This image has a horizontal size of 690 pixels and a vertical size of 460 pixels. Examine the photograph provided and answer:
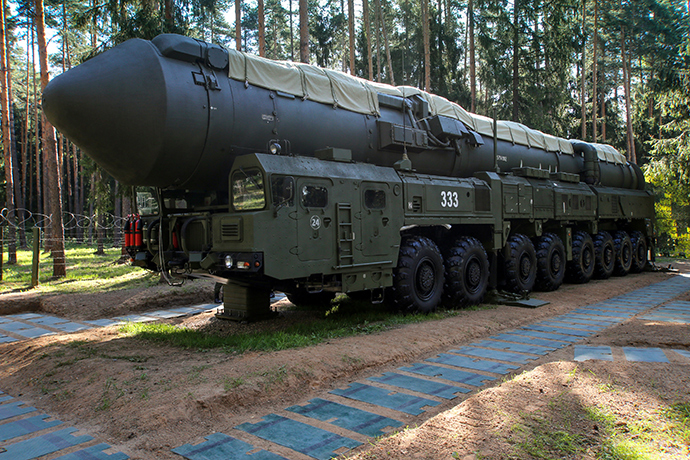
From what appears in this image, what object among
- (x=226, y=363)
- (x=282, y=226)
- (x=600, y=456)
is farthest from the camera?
(x=282, y=226)

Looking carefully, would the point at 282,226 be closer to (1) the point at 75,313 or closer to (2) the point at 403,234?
(2) the point at 403,234

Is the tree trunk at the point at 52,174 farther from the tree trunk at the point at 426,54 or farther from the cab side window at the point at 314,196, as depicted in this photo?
the tree trunk at the point at 426,54

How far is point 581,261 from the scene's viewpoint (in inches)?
492

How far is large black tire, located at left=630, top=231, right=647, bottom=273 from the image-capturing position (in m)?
15.4

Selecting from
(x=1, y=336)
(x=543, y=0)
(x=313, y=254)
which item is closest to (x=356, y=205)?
(x=313, y=254)

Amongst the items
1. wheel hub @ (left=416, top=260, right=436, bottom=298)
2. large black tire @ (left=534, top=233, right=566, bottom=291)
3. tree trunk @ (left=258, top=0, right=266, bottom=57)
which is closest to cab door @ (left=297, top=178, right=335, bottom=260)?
wheel hub @ (left=416, top=260, right=436, bottom=298)

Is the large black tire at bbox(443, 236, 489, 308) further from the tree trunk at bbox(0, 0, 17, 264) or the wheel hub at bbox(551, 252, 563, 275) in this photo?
the tree trunk at bbox(0, 0, 17, 264)

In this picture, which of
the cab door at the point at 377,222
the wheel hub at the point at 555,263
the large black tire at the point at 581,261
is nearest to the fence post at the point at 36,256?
the cab door at the point at 377,222

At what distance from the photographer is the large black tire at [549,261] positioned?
35.7 feet

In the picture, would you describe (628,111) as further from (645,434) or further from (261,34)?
(645,434)

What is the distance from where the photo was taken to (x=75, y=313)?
8664 millimetres

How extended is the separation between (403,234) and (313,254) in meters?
2.24

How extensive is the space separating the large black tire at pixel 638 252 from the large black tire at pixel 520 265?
664 cm

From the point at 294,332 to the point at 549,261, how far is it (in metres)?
6.92
